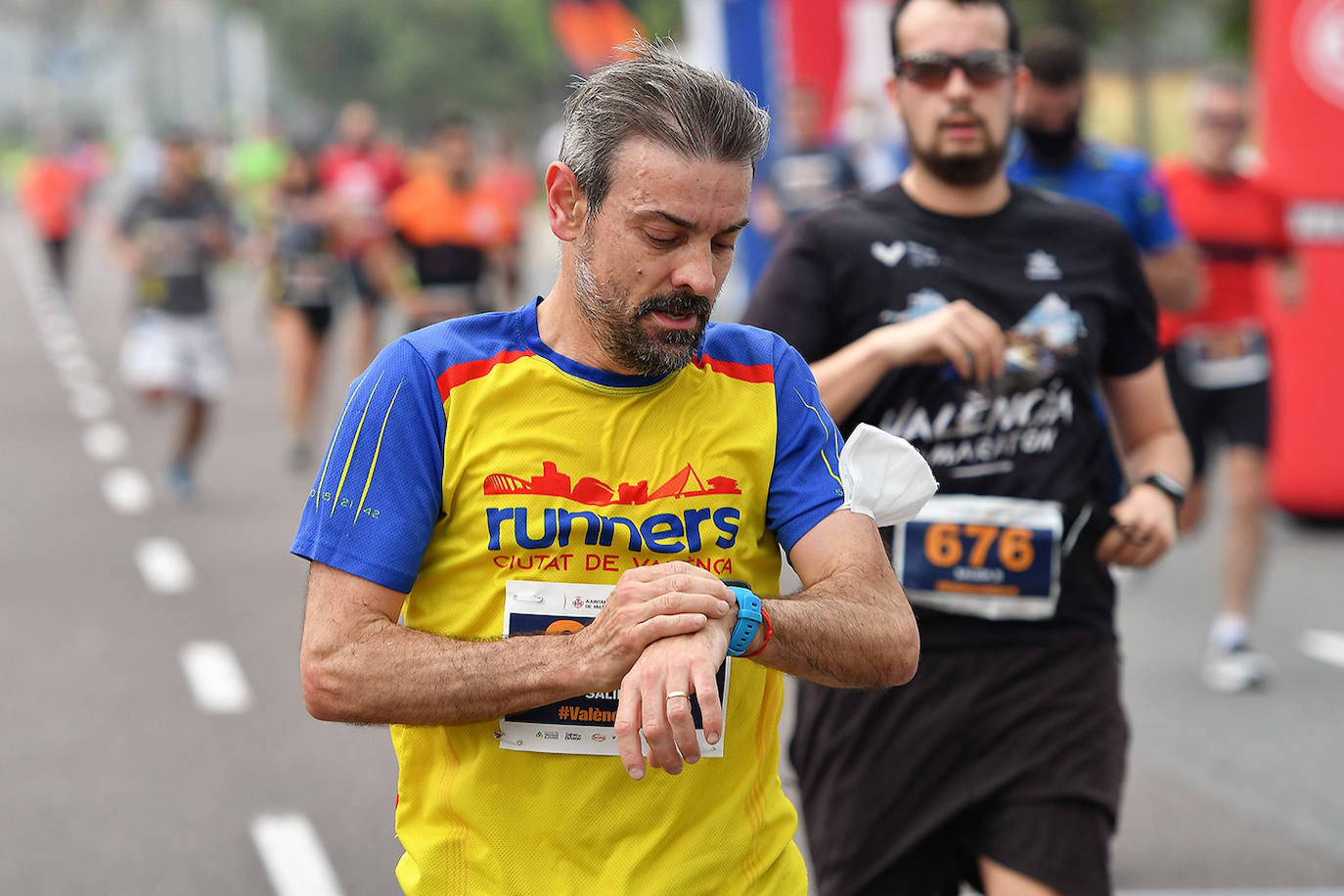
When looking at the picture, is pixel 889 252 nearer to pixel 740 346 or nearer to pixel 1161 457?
pixel 1161 457

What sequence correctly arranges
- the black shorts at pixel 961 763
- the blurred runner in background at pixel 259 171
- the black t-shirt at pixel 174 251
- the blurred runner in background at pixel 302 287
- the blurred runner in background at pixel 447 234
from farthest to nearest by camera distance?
the blurred runner in background at pixel 259 171, the blurred runner in background at pixel 447 234, the blurred runner in background at pixel 302 287, the black t-shirt at pixel 174 251, the black shorts at pixel 961 763

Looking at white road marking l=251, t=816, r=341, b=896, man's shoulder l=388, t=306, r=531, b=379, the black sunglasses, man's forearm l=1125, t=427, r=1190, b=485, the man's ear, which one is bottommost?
white road marking l=251, t=816, r=341, b=896

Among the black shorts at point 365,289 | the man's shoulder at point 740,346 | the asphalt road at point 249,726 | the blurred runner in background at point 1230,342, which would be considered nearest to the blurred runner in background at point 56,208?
the black shorts at point 365,289

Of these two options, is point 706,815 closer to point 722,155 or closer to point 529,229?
point 722,155

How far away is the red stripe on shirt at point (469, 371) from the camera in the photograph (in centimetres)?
236

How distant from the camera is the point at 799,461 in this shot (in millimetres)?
2453

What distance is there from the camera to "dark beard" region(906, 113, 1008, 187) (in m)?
3.41

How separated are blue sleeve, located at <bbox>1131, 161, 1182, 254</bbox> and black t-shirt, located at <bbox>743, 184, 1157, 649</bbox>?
1.80 meters

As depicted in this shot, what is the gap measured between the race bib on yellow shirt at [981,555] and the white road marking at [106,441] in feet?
33.5

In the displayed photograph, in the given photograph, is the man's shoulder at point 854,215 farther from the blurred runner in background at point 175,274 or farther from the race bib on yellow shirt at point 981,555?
the blurred runner in background at point 175,274

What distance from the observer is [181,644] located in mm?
7801

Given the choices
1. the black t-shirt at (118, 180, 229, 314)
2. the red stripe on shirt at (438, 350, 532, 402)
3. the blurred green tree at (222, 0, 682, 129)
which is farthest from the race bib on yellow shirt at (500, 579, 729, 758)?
the blurred green tree at (222, 0, 682, 129)

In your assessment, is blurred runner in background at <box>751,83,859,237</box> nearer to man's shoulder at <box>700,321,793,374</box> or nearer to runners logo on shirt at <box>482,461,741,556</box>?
man's shoulder at <box>700,321,793,374</box>

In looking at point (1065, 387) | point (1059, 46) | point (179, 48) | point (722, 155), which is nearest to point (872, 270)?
point (1065, 387)
